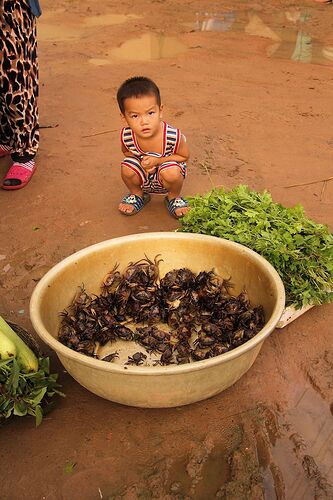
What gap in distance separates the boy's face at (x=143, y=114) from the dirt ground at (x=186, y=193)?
773 millimetres

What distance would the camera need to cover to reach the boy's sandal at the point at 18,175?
4.32 m

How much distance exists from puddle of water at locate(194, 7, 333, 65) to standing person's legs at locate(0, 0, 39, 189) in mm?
4113

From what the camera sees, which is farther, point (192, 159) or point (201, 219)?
point (192, 159)

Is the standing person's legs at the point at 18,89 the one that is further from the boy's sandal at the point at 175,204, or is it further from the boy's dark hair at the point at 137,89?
the boy's sandal at the point at 175,204

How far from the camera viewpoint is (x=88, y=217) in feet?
13.2

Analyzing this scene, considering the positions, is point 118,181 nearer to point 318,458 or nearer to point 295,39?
point 318,458

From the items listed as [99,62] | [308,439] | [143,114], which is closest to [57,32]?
[99,62]

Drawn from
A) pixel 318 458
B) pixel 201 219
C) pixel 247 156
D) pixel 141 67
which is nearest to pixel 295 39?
pixel 141 67

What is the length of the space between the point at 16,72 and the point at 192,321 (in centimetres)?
245

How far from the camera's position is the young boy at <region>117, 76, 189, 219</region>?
3.26m

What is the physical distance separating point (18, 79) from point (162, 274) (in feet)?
6.81

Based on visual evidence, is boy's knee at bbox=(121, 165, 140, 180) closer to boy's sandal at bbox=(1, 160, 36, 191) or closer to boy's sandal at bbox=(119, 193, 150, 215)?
boy's sandal at bbox=(119, 193, 150, 215)

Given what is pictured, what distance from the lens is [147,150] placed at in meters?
3.65

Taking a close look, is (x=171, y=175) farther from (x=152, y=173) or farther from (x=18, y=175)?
(x=18, y=175)
